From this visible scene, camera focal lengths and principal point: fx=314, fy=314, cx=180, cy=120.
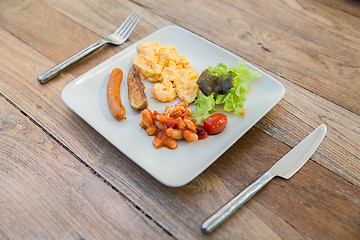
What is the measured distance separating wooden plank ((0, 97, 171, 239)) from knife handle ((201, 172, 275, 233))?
20 centimetres

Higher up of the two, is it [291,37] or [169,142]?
[291,37]

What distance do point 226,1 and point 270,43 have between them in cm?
65

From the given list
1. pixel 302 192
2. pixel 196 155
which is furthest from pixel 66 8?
pixel 302 192

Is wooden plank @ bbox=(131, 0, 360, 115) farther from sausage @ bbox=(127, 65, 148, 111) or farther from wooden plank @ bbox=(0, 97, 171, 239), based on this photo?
wooden plank @ bbox=(0, 97, 171, 239)

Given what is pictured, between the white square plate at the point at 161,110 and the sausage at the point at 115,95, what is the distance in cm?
4

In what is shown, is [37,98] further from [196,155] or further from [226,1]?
[226,1]

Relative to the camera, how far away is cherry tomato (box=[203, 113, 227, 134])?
5.37 feet

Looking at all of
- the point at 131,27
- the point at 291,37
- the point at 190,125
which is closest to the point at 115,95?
the point at 190,125

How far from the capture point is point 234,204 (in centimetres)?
144

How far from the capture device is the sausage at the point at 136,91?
5.82 feet

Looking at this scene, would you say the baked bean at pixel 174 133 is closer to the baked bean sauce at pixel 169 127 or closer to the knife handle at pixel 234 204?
the baked bean sauce at pixel 169 127

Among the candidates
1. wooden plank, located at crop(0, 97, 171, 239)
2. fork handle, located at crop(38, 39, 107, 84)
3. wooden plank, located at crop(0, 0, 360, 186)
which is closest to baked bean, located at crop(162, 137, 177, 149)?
wooden plank, located at crop(0, 97, 171, 239)

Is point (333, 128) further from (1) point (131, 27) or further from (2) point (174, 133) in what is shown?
(1) point (131, 27)

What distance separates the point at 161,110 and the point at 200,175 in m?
0.47
